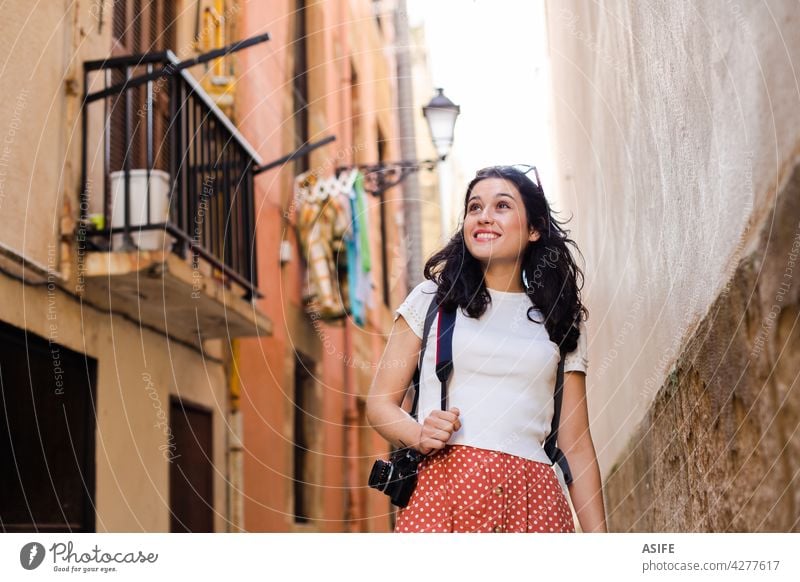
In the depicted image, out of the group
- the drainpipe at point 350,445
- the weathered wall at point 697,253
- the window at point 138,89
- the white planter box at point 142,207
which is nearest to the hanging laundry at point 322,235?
the drainpipe at point 350,445

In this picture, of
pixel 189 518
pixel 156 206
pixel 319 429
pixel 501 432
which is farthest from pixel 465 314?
pixel 319 429

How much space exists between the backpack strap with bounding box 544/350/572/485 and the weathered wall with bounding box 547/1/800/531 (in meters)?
0.34

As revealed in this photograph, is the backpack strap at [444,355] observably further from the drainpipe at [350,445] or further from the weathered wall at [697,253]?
the drainpipe at [350,445]

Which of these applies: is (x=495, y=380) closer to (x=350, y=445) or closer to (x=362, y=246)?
(x=362, y=246)

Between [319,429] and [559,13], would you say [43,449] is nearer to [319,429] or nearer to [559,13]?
[559,13]

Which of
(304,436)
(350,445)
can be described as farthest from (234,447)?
(350,445)

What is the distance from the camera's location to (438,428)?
2.02 metres

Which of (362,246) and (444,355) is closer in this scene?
(444,355)

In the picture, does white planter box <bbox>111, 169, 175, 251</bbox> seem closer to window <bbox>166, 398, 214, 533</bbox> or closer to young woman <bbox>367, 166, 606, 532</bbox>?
window <bbox>166, 398, 214, 533</bbox>

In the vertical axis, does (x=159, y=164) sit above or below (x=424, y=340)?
above

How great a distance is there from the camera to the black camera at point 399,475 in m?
2.10

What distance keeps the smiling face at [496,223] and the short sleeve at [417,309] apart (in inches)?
5.0

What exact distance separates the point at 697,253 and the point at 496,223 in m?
0.67

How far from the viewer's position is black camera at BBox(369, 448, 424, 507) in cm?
210
